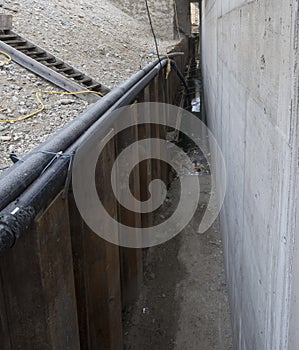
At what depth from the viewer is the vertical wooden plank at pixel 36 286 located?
140 cm

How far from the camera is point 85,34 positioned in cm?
986

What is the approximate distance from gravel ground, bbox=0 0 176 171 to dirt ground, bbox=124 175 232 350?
156cm

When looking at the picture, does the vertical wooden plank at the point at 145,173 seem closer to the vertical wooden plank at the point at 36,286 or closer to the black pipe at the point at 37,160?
the black pipe at the point at 37,160

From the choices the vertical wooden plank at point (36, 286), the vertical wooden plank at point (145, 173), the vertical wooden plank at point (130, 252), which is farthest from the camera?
the vertical wooden plank at point (145, 173)

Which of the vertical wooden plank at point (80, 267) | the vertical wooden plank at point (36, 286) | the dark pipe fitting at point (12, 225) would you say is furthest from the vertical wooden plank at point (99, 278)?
the dark pipe fitting at point (12, 225)

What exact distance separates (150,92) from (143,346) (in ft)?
8.24

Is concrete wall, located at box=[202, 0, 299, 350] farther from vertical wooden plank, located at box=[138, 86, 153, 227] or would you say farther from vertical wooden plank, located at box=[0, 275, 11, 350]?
vertical wooden plank, located at box=[138, 86, 153, 227]

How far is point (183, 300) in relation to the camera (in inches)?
146

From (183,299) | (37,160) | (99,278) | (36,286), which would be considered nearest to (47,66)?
(183,299)

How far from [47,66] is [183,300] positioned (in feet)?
13.9

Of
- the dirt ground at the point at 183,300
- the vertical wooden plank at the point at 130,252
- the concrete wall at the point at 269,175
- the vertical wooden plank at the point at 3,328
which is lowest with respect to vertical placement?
the dirt ground at the point at 183,300

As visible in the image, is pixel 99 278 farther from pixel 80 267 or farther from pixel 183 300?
pixel 183 300

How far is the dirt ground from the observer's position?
328 cm

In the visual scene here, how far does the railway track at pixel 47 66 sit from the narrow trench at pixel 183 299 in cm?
250
